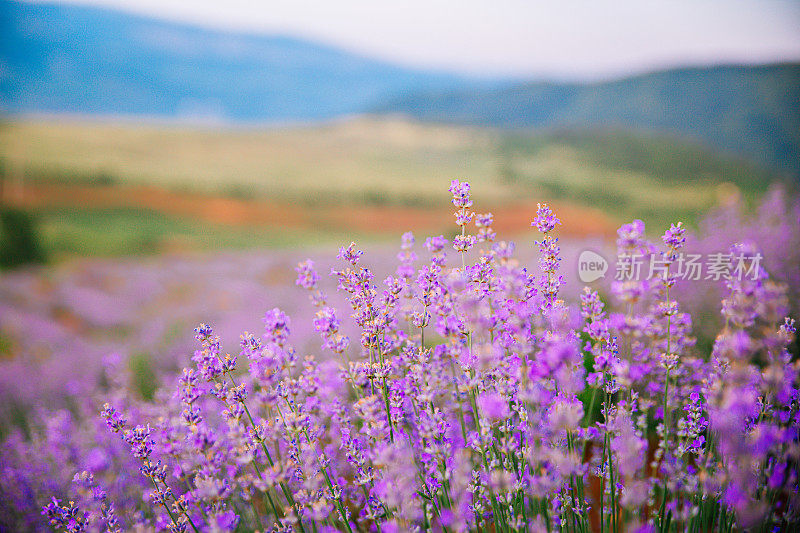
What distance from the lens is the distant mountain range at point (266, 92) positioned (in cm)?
1425

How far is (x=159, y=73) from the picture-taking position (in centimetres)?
2123

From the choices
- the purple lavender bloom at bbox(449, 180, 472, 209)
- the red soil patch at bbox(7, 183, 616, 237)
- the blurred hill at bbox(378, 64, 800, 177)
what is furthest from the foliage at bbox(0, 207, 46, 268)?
the blurred hill at bbox(378, 64, 800, 177)

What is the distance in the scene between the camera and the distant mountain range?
14.2m

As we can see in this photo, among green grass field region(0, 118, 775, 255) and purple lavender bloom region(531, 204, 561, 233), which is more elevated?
green grass field region(0, 118, 775, 255)

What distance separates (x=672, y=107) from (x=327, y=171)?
42.4 ft

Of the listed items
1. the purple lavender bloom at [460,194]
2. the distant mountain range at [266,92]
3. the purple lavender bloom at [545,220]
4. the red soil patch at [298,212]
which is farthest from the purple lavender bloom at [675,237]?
the distant mountain range at [266,92]

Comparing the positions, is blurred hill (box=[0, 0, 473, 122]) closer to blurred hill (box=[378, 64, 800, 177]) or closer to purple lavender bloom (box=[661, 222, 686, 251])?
blurred hill (box=[378, 64, 800, 177])

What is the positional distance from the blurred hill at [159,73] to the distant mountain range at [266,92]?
0.06m

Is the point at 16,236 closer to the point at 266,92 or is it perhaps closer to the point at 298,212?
the point at 298,212

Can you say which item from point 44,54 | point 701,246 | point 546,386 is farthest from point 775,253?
point 44,54

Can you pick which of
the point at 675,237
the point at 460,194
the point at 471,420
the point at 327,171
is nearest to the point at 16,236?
the point at 327,171

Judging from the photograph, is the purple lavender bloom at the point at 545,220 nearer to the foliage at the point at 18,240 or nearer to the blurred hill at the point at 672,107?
the foliage at the point at 18,240

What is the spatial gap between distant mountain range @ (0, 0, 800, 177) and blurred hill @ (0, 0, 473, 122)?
0.20 feet

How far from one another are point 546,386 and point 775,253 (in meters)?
3.15
